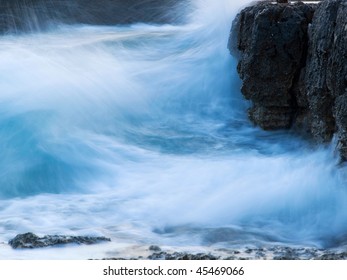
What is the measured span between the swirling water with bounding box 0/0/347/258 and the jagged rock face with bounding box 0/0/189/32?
5.28 ft

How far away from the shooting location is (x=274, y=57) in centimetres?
798

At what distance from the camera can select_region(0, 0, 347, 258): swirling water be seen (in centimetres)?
622

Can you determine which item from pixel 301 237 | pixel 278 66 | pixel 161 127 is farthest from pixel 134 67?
pixel 301 237

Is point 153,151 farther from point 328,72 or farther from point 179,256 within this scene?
point 179,256

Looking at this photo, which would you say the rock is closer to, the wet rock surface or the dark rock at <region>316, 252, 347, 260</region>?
the wet rock surface

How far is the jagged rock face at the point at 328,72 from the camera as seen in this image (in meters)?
6.45

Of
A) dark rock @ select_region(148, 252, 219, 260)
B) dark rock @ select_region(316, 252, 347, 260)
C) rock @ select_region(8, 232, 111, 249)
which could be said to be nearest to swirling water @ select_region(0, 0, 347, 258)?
rock @ select_region(8, 232, 111, 249)

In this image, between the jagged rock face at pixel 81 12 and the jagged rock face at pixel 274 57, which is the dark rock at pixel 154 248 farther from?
the jagged rock face at pixel 81 12

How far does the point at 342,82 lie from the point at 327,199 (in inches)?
40.7

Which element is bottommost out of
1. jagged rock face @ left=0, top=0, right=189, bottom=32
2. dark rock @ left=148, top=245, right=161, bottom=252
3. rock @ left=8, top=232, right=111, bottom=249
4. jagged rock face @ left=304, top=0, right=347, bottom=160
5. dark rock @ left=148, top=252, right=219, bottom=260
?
dark rock @ left=148, top=245, right=161, bottom=252

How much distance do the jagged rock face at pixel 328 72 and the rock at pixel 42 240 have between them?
2.46 metres

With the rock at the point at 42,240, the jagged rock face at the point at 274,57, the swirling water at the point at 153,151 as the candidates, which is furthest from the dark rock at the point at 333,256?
the jagged rock face at the point at 274,57

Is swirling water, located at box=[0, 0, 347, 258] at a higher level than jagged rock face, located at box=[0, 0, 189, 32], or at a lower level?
lower

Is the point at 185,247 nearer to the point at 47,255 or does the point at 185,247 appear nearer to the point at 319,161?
the point at 47,255
